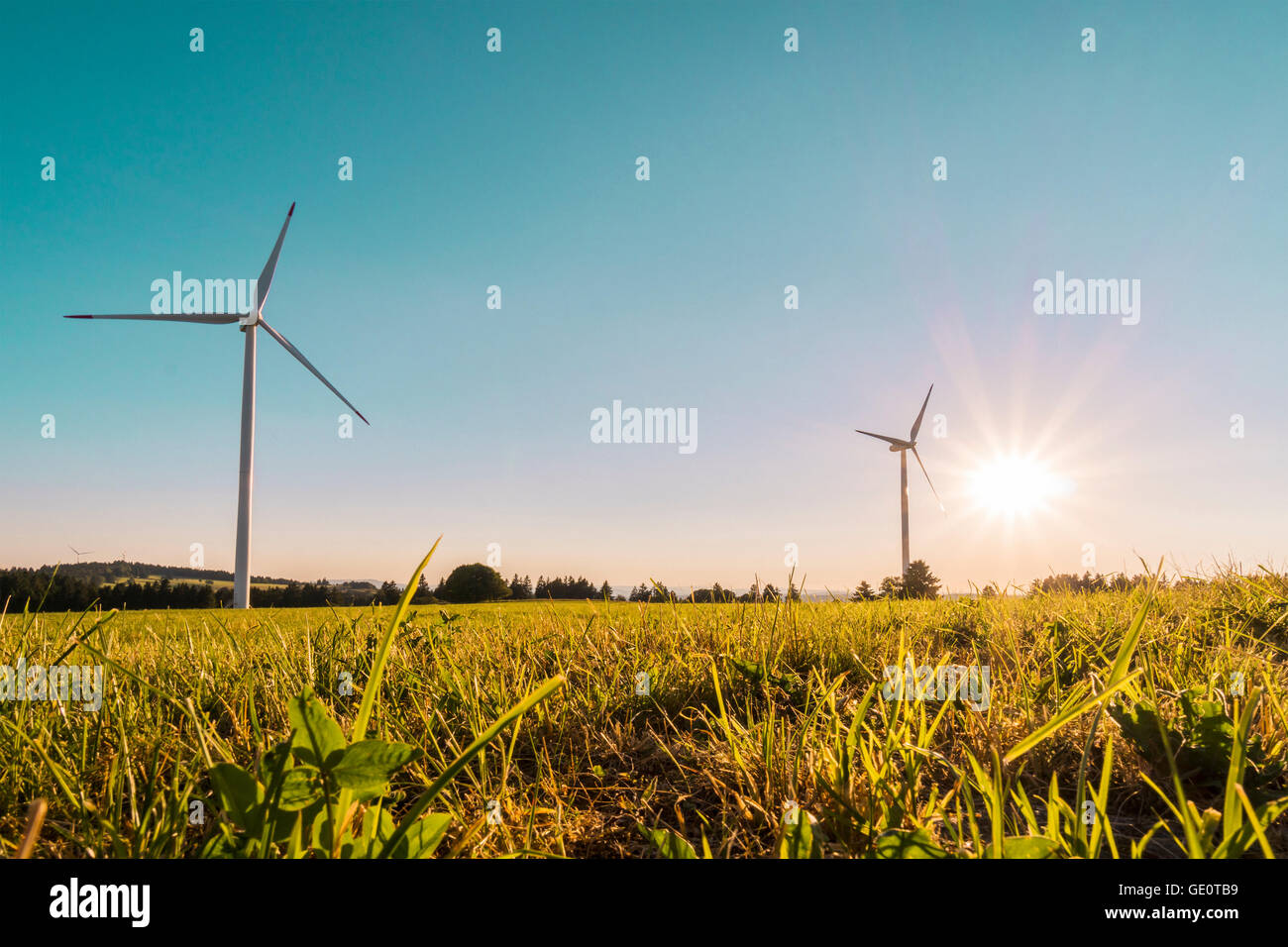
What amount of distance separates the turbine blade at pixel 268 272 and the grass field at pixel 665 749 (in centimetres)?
2607

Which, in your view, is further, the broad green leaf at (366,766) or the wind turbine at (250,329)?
the wind turbine at (250,329)

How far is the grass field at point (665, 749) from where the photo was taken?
4.78 ft

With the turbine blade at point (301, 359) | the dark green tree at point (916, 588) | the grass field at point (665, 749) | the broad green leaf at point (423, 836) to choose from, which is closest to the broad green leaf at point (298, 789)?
the grass field at point (665, 749)

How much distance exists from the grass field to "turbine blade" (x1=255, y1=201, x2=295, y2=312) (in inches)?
1026

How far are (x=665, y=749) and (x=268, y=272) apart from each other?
29912 millimetres

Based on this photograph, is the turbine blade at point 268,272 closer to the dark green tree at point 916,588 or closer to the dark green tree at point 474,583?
the dark green tree at point 474,583

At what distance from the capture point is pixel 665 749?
2381 mm

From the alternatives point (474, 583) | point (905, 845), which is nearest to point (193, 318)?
point (474, 583)

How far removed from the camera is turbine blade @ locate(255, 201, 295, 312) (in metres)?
25.6

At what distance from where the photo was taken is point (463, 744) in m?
2.63
